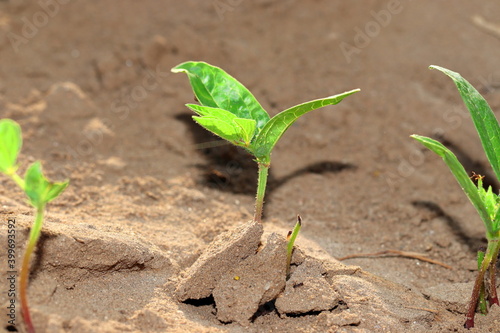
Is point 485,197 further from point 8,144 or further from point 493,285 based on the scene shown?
point 8,144

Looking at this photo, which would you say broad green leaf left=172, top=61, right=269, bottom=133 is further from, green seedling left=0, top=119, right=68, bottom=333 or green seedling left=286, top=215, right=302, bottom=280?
green seedling left=0, top=119, right=68, bottom=333

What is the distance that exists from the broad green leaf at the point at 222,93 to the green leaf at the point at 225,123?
0.61ft

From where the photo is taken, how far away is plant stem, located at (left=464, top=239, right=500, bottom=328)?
1634 mm

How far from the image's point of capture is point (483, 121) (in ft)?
5.62

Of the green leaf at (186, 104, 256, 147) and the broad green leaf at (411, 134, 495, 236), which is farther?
the green leaf at (186, 104, 256, 147)

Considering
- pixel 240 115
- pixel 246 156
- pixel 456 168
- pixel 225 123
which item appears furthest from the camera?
pixel 246 156

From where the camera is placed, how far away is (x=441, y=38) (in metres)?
3.14

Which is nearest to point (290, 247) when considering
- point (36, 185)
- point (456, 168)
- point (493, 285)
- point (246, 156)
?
point (456, 168)

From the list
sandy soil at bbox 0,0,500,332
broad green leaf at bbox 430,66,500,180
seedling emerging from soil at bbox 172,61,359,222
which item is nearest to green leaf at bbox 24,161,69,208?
sandy soil at bbox 0,0,500,332

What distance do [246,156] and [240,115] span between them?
94 centimetres

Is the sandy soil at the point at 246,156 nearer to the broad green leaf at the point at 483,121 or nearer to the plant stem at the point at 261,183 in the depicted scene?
the plant stem at the point at 261,183

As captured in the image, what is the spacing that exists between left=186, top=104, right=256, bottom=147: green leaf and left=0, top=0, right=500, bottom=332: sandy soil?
49cm

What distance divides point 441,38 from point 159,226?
79.9 inches

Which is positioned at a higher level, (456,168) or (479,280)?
(456,168)
